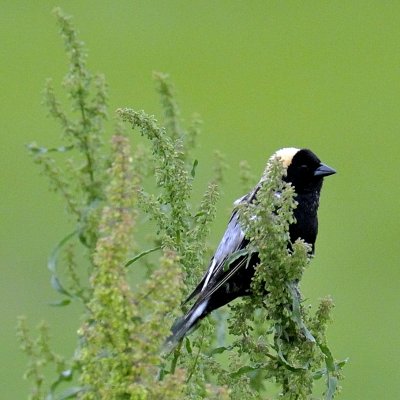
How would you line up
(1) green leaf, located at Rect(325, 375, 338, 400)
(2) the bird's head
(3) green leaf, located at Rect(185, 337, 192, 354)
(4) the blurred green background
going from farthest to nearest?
(4) the blurred green background < (2) the bird's head < (3) green leaf, located at Rect(185, 337, 192, 354) < (1) green leaf, located at Rect(325, 375, 338, 400)

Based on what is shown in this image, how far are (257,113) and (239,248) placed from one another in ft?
36.2

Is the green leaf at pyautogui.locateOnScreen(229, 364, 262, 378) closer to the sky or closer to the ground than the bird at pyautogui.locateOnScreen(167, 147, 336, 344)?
closer to the ground

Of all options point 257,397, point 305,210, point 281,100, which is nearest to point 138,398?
point 257,397

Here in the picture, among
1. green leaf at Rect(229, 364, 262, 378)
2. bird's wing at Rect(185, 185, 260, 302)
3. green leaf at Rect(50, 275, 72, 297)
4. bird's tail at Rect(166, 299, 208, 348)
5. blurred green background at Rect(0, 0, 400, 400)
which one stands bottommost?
green leaf at Rect(229, 364, 262, 378)

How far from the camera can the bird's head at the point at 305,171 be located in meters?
4.59

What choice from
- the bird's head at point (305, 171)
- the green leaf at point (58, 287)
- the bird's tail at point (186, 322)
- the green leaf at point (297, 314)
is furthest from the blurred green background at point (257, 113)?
the green leaf at point (297, 314)

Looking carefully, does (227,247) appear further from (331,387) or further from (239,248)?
(331,387)

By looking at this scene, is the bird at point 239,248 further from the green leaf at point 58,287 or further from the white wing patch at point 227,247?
the green leaf at point 58,287

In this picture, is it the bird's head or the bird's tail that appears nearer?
the bird's tail

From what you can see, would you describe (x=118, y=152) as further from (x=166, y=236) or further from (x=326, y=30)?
(x=326, y=30)

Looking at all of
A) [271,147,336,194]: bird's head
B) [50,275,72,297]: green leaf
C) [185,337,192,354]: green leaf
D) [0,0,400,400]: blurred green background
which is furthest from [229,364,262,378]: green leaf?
[0,0,400,400]: blurred green background

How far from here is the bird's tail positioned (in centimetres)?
310

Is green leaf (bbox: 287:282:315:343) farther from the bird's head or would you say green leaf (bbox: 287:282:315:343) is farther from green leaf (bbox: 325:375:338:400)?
the bird's head

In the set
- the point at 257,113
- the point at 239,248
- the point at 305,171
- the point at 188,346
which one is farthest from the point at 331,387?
the point at 257,113
